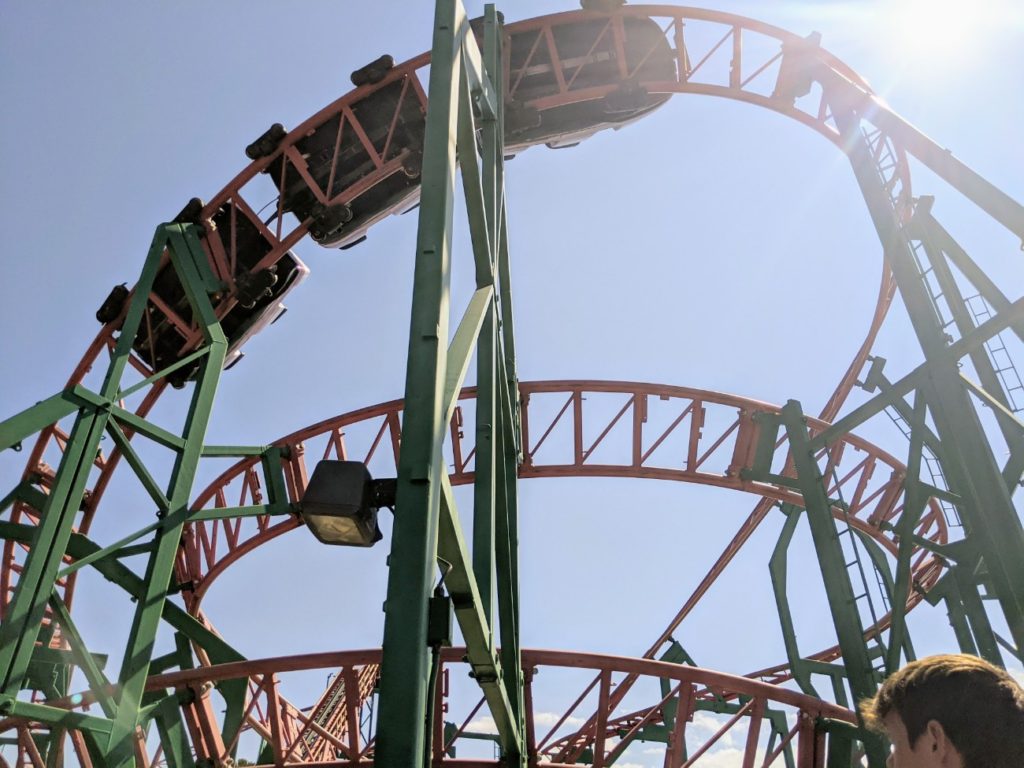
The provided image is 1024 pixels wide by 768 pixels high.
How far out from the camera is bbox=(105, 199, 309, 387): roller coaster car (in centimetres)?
1102

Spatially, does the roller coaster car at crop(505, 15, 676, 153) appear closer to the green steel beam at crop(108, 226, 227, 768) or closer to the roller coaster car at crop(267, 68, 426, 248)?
the roller coaster car at crop(267, 68, 426, 248)

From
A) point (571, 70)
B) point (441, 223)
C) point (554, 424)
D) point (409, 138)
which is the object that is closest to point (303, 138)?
point (409, 138)

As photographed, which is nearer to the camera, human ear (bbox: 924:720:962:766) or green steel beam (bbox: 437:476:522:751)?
human ear (bbox: 924:720:962:766)

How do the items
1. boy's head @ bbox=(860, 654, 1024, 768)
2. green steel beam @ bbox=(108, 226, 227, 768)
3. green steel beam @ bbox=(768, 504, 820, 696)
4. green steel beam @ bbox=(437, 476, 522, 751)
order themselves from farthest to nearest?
1. green steel beam @ bbox=(768, 504, 820, 696)
2. green steel beam @ bbox=(108, 226, 227, 768)
3. green steel beam @ bbox=(437, 476, 522, 751)
4. boy's head @ bbox=(860, 654, 1024, 768)

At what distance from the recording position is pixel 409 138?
36.3ft

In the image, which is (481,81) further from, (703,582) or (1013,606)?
(703,582)

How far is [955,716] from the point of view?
1.88 meters

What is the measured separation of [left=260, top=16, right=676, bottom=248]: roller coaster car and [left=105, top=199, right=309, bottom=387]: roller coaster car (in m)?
0.79

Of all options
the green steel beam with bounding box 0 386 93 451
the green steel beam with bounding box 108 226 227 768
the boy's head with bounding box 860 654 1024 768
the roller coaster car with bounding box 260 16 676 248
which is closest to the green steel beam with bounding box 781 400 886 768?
the boy's head with bounding box 860 654 1024 768

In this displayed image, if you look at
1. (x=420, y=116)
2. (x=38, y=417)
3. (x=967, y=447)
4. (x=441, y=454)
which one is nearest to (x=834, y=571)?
(x=967, y=447)

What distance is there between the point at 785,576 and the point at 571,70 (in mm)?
7605

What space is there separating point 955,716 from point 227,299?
10784 millimetres

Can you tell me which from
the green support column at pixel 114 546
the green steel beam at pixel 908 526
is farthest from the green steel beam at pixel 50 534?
the green steel beam at pixel 908 526

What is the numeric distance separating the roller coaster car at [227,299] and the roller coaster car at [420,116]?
0.79 meters
